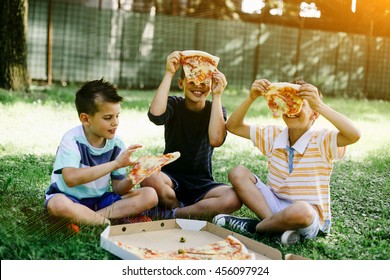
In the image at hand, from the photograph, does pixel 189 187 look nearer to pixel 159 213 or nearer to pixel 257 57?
pixel 159 213

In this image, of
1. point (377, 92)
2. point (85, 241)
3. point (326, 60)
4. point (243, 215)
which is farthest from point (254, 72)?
point (85, 241)

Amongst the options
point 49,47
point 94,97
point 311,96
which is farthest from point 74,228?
point 49,47

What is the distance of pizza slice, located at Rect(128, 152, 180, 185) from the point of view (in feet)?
8.54

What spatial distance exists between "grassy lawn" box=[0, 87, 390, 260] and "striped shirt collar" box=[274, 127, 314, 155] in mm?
375

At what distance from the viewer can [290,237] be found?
250 cm

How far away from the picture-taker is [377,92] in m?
8.89

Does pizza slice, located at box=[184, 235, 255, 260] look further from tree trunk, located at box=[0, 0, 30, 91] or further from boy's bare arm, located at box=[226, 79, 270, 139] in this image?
tree trunk, located at box=[0, 0, 30, 91]

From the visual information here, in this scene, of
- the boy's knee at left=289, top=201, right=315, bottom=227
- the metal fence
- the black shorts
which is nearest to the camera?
the boy's knee at left=289, top=201, right=315, bottom=227

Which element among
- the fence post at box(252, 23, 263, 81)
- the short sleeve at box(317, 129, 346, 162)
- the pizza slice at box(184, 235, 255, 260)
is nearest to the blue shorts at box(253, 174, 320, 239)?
the short sleeve at box(317, 129, 346, 162)

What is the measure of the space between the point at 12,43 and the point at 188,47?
329 centimetres

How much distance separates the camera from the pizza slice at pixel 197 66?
9.37ft
